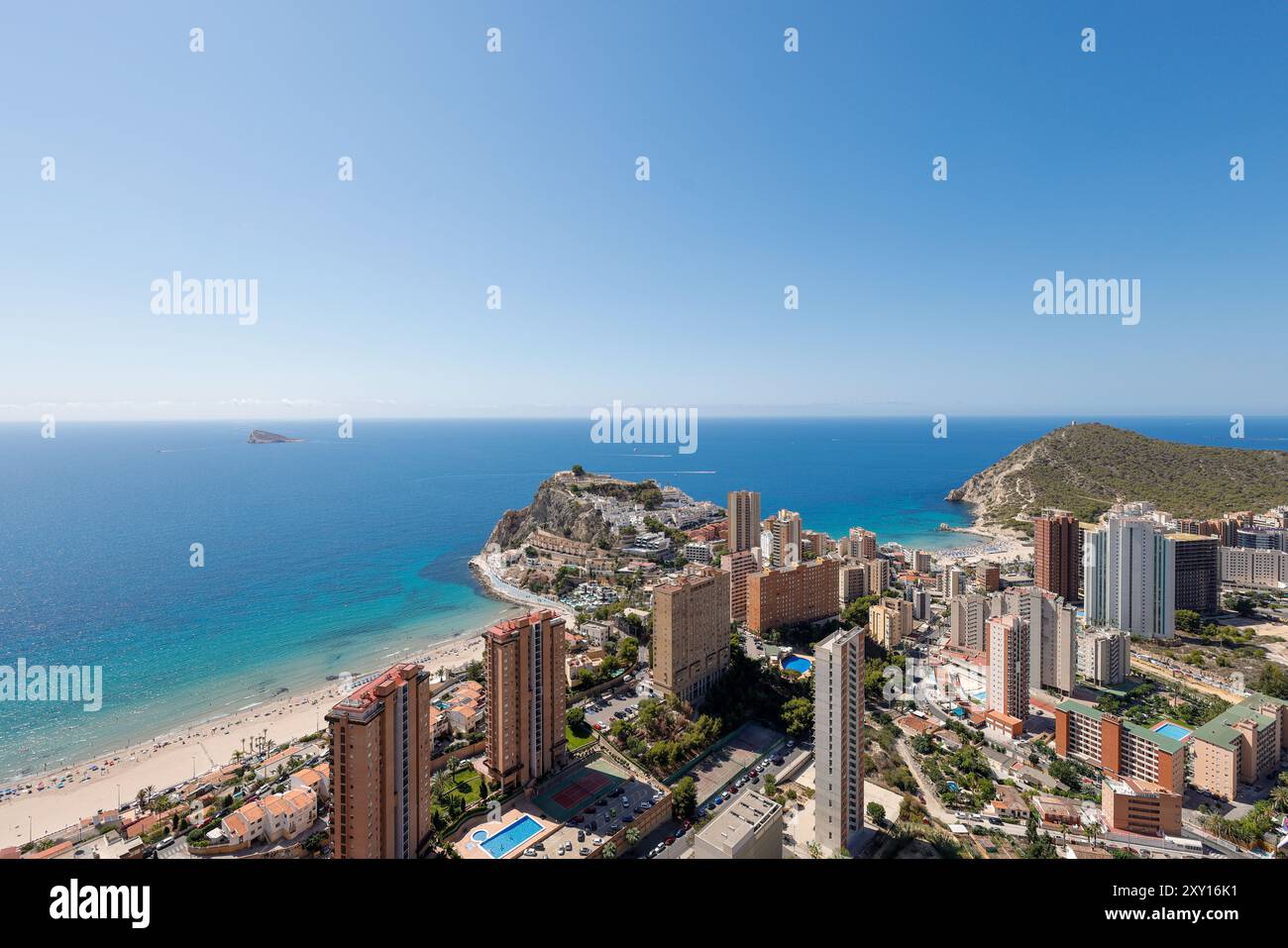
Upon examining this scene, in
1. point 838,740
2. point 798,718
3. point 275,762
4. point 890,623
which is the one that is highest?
point 838,740

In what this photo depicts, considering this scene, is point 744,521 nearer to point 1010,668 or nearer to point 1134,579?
point 1134,579

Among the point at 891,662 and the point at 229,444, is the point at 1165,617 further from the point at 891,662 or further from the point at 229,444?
the point at 229,444

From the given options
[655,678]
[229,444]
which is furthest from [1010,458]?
[229,444]

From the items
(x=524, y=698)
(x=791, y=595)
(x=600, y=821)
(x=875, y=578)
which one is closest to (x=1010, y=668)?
(x=791, y=595)

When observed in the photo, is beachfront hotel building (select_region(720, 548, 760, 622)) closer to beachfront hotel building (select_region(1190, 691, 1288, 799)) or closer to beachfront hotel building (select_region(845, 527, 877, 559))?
beachfront hotel building (select_region(845, 527, 877, 559))

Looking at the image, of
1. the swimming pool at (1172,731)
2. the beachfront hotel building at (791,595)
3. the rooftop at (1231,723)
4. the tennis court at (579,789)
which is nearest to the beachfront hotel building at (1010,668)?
the swimming pool at (1172,731)
